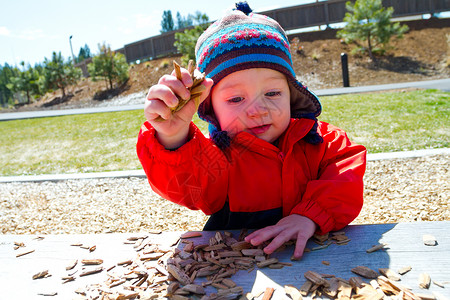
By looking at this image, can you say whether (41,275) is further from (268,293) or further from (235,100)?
(235,100)

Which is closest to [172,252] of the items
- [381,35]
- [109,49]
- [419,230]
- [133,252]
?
[133,252]

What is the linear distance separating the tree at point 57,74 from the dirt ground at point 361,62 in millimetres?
2546

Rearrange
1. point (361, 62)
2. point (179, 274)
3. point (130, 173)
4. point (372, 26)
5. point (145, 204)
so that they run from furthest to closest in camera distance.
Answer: point (361, 62)
point (372, 26)
point (130, 173)
point (145, 204)
point (179, 274)

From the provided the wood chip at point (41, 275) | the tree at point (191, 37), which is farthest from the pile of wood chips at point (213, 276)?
the tree at point (191, 37)

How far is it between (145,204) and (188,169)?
6.13 ft

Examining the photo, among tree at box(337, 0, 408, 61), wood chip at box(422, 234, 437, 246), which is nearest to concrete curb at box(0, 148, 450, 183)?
wood chip at box(422, 234, 437, 246)

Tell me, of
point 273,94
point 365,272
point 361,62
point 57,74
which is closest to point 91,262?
point 365,272

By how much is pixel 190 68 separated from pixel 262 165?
2.49ft

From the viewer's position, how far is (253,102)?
77.5 inches

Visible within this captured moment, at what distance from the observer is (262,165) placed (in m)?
2.10

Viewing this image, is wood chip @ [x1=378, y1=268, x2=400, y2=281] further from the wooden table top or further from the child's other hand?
the child's other hand

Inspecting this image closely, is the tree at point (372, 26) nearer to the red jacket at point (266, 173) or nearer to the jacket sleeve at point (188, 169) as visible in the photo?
the red jacket at point (266, 173)

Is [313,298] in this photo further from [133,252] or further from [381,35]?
[381,35]

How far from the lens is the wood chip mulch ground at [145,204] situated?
2895 millimetres
